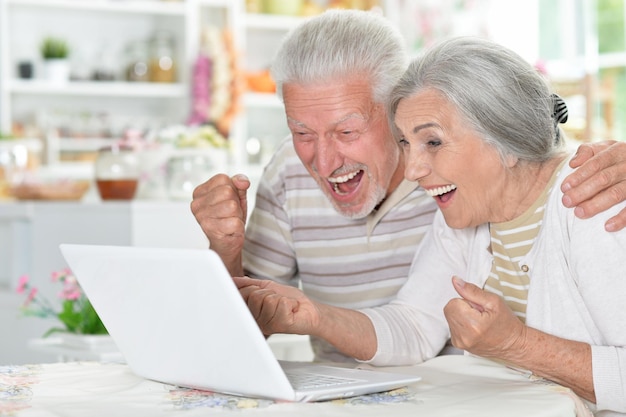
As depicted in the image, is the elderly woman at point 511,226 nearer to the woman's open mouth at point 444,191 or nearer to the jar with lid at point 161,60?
the woman's open mouth at point 444,191

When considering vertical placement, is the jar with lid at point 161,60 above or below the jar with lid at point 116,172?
above

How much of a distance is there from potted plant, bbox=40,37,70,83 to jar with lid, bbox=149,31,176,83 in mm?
532

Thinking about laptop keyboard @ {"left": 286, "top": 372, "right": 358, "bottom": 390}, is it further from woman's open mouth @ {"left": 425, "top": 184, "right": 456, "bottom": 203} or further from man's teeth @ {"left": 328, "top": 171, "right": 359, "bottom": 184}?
man's teeth @ {"left": 328, "top": 171, "right": 359, "bottom": 184}

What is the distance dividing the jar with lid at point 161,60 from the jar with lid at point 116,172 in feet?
8.48

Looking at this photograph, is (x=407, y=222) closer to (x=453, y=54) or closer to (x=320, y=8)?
(x=453, y=54)

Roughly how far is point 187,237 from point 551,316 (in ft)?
5.52

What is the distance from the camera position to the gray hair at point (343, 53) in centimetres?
184

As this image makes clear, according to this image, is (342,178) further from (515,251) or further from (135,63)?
(135,63)

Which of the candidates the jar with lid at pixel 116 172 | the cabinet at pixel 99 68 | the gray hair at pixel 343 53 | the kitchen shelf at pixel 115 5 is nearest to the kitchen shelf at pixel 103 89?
the cabinet at pixel 99 68

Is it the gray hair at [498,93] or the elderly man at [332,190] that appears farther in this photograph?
the elderly man at [332,190]

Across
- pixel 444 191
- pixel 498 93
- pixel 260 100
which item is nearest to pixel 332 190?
pixel 444 191

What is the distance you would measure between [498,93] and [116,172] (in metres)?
1.84

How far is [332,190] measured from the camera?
192cm

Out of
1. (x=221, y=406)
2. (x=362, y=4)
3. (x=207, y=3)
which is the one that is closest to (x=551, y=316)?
(x=221, y=406)
